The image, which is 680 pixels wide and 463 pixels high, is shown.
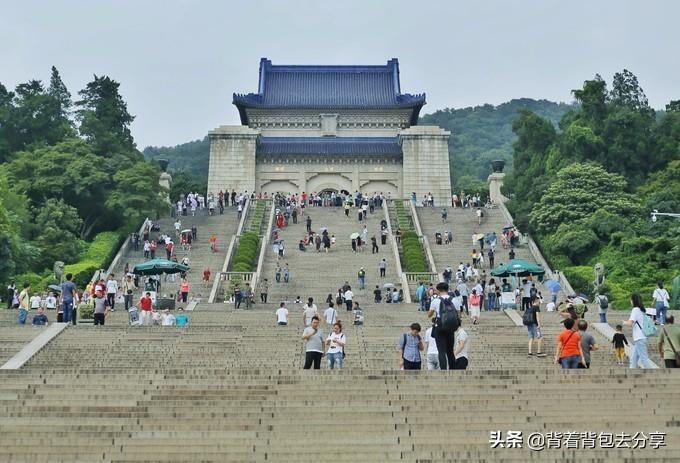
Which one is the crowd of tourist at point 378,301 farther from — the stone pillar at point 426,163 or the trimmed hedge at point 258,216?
the stone pillar at point 426,163

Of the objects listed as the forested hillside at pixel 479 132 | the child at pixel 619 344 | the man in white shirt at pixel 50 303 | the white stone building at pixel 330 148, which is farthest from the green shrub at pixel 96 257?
the forested hillside at pixel 479 132

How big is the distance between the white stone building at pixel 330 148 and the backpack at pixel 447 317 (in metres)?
45.3

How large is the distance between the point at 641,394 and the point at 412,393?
3180mm

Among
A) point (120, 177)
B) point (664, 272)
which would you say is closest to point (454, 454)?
point (664, 272)

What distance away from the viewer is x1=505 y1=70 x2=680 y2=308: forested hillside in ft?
127

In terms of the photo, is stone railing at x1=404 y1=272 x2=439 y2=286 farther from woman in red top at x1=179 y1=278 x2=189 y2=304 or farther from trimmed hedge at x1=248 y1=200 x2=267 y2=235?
trimmed hedge at x1=248 y1=200 x2=267 y2=235

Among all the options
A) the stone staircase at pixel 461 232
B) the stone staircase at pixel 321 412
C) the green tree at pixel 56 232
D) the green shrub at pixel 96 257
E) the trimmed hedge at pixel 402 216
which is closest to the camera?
the stone staircase at pixel 321 412

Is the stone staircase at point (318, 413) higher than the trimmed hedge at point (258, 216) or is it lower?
lower

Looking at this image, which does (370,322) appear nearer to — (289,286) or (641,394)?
(289,286)

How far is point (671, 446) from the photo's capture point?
13727 mm

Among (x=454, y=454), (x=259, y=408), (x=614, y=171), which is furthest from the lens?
(x=614, y=171)

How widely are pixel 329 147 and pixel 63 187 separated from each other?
20766mm

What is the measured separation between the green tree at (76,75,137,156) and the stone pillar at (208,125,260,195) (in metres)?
4.86

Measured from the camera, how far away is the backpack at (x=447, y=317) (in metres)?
16.2
